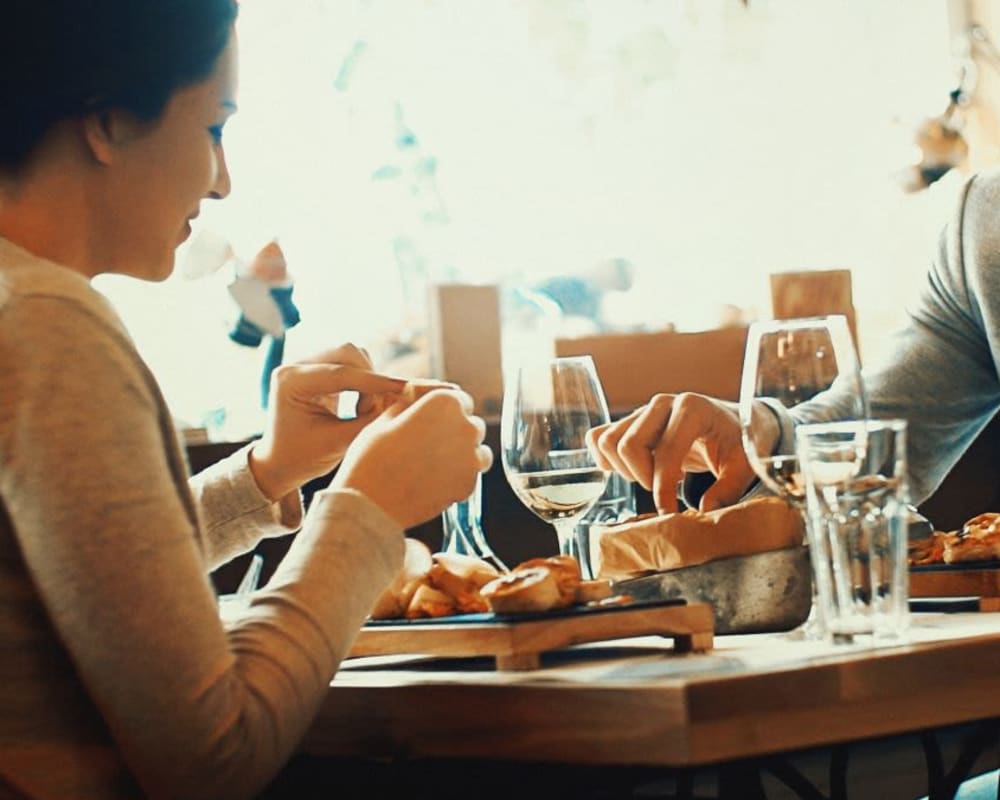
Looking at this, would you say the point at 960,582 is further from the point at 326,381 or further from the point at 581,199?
the point at 581,199

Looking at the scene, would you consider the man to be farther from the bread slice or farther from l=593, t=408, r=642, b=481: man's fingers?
the bread slice

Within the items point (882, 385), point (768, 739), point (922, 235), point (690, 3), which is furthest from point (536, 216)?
point (768, 739)

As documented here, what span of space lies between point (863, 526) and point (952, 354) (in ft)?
3.77

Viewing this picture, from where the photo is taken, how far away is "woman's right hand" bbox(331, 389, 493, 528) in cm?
119

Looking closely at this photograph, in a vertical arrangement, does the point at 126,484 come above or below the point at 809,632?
above

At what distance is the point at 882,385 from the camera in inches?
86.8

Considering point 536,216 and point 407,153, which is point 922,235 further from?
point 407,153

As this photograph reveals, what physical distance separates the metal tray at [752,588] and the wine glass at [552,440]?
0.63 feet

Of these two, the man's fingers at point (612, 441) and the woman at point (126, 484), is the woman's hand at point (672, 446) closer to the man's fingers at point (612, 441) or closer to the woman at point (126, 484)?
the man's fingers at point (612, 441)

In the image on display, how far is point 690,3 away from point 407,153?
0.93 meters

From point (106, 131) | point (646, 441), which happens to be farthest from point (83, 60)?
point (646, 441)

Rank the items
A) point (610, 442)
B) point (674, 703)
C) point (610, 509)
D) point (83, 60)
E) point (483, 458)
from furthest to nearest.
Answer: point (610, 509), point (610, 442), point (483, 458), point (83, 60), point (674, 703)

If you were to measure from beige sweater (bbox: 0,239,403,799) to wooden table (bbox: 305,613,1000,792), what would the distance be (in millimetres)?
83

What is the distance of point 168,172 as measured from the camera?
122 cm
